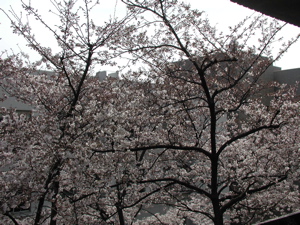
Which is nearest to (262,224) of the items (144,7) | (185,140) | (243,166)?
(144,7)

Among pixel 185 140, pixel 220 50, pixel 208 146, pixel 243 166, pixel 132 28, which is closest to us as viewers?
pixel 220 50

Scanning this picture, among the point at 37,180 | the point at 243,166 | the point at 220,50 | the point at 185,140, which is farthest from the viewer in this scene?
the point at 243,166

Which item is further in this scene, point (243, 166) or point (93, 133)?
point (243, 166)

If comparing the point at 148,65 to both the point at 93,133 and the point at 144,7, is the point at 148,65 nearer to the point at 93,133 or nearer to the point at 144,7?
the point at 144,7

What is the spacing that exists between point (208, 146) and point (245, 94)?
3.02 meters

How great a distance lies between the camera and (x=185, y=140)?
7875mm

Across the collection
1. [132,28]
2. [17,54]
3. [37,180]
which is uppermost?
[17,54]

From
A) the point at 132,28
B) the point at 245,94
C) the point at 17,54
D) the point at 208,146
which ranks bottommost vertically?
the point at 208,146

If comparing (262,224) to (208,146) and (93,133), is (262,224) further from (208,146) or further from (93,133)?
(208,146)

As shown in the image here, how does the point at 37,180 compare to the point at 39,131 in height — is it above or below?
below

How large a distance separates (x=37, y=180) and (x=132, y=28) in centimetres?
328

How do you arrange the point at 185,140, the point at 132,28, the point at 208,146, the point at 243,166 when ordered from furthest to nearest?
1. the point at 208,146
2. the point at 243,166
3. the point at 185,140
4. the point at 132,28

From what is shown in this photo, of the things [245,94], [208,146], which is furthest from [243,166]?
[245,94]

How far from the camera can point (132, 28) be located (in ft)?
19.9
